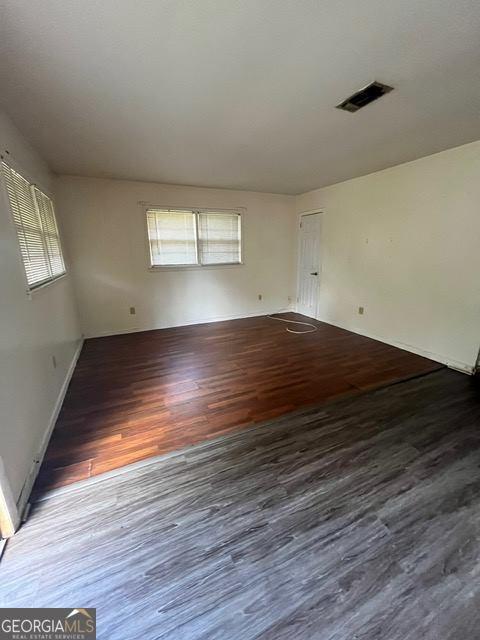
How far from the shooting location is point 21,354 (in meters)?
1.71

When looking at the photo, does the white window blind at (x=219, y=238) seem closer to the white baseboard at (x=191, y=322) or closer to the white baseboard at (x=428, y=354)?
the white baseboard at (x=191, y=322)

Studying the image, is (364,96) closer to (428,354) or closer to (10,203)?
(10,203)

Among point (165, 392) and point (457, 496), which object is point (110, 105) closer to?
point (165, 392)

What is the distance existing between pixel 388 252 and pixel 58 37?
3.92 meters

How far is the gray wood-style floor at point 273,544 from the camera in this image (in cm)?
103

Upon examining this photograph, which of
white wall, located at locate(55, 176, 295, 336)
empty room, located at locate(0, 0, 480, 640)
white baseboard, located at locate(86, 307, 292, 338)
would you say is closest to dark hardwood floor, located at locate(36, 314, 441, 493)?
empty room, located at locate(0, 0, 480, 640)

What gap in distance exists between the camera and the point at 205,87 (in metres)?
1.74

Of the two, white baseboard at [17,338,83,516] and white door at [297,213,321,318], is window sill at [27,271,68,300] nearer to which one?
white baseboard at [17,338,83,516]

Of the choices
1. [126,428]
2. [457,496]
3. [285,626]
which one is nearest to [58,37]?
[126,428]

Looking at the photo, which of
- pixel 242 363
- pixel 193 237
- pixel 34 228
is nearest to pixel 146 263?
pixel 193 237

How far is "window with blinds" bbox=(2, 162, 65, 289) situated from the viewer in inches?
78.9

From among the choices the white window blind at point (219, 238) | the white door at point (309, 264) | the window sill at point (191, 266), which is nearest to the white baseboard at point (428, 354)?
the white door at point (309, 264)

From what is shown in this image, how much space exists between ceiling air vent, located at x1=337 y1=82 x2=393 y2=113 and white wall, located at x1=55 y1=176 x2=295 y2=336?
308 cm

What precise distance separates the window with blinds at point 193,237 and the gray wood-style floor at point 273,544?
353 centimetres
